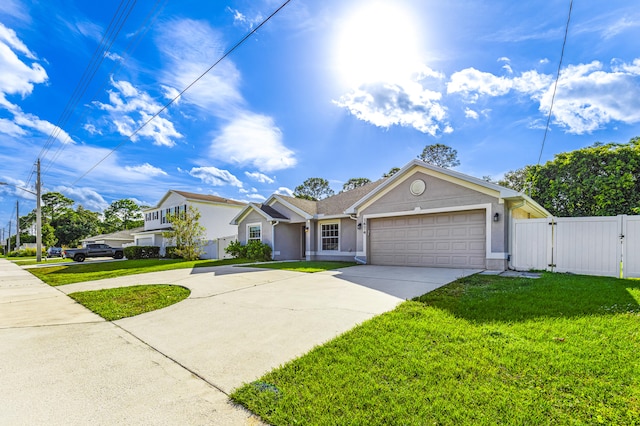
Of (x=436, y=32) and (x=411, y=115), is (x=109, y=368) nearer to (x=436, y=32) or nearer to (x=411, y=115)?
(x=436, y=32)

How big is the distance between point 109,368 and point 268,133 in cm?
1294

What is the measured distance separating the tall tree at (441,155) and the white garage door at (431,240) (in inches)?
813

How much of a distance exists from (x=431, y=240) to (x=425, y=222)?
708mm

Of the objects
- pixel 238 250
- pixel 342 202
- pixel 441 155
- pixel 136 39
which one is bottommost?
pixel 238 250

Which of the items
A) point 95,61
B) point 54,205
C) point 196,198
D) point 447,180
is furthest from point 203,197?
point 54,205

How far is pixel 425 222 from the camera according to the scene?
11.2m

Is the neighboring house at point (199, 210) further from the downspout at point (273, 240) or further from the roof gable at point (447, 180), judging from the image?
the roof gable at point (447, 180)

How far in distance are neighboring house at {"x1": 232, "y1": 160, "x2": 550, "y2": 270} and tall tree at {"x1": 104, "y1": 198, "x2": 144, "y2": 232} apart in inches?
1990

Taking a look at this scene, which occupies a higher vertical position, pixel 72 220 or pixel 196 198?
pixel 196 198

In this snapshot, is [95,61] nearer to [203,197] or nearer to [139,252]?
[139,252]

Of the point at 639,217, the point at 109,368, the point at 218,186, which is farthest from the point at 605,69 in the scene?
the point at 218,186

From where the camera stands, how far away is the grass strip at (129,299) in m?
5.74

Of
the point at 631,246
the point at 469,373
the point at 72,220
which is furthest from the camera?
the point at 72,220

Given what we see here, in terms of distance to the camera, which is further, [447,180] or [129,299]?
[447,180]
